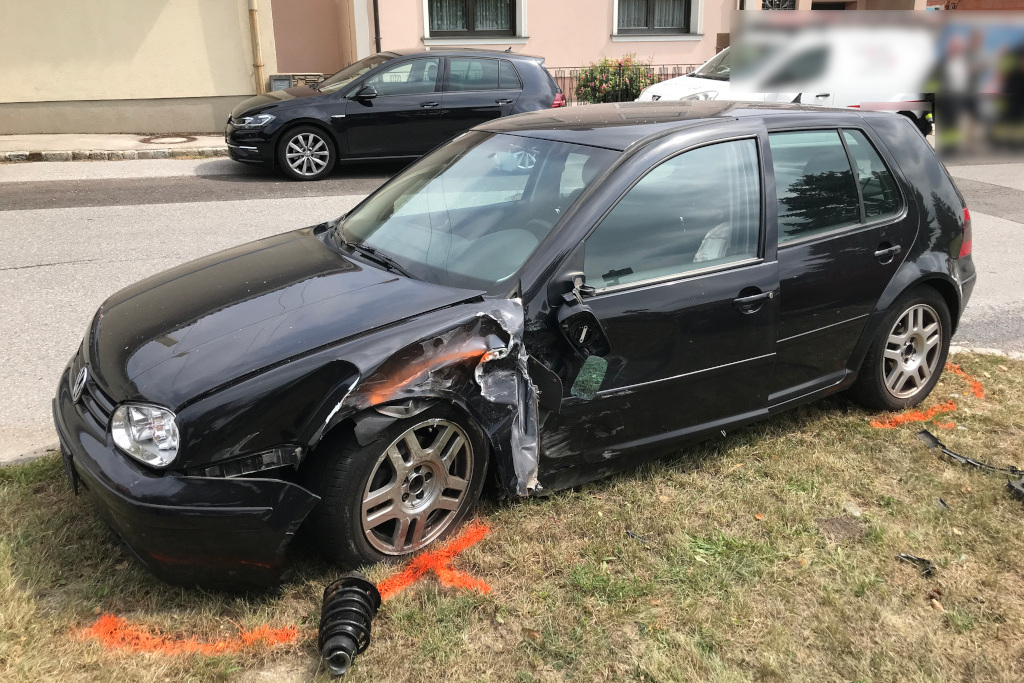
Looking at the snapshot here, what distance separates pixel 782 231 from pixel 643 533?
151cm

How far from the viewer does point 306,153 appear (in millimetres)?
11008

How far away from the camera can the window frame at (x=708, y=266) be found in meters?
3.48

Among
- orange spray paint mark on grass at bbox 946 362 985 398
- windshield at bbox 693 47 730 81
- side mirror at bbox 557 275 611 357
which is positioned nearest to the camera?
side mirror at bbox 557 275 611 357

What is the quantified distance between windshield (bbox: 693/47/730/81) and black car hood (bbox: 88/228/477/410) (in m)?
10.5

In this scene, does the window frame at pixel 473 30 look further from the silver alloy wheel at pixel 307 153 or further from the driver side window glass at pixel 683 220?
the driver side window glass at pixel 683 220

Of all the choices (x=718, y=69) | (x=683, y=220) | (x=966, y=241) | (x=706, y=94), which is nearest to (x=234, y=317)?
(x=683, y=220)

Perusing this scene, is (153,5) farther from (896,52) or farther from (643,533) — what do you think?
(643,533)

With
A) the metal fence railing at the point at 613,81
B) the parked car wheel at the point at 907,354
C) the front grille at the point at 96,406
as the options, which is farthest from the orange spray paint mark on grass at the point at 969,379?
the metal fence railing at the point at 613,81

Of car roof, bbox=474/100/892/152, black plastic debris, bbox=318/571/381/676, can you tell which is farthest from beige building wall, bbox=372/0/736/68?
black plastic debris, bbox=318/571/381/676

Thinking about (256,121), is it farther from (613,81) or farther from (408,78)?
(613,81)

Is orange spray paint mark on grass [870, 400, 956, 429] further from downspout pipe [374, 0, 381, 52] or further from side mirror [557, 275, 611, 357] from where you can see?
downspout pipe [374, 0, 381, 52]

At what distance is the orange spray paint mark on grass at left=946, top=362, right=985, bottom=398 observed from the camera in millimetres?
4965

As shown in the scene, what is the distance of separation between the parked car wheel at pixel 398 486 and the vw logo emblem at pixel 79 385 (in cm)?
100

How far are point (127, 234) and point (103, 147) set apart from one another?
18.3 feet
